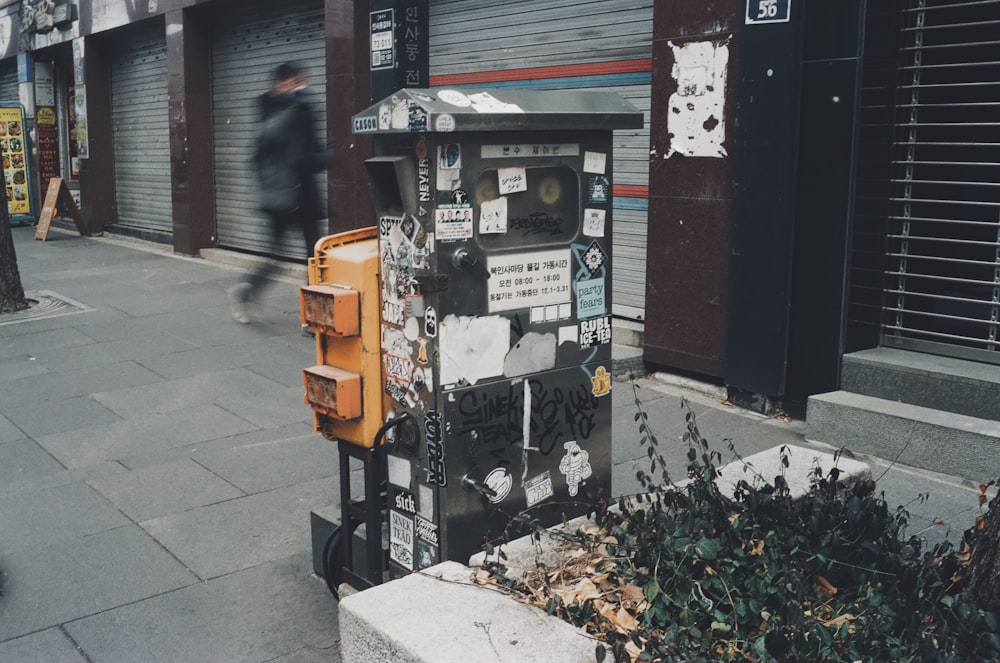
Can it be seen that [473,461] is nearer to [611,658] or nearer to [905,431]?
[611,658]

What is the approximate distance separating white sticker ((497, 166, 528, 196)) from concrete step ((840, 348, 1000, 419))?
3.58m

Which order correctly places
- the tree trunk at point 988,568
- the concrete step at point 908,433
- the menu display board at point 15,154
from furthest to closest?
the menu display board at point 15,154 → the concrete step at point 908,433 → the tree trunk at point 988,568

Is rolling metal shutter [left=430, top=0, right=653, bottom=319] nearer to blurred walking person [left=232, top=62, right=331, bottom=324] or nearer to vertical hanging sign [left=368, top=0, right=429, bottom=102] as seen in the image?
vertical hanging sign [left=368, top=0, right=429, bottom=102]

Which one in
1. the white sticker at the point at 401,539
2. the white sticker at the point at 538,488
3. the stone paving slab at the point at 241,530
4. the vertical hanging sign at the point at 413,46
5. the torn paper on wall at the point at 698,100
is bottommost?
the stone paving slab at the point at 241,530

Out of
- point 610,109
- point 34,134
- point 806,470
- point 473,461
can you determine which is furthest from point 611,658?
point 34,134

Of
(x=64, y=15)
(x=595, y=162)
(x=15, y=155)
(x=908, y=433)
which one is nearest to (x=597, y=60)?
(x=908, y=433)

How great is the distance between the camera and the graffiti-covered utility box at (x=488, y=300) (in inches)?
137

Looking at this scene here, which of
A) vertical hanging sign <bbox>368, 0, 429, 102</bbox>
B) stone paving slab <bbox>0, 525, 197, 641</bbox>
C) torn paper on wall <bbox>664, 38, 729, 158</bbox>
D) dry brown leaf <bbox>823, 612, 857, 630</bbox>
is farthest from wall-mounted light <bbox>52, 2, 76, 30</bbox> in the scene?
dry brown leaf <bbox>823, 612, 857, 630</bbox>

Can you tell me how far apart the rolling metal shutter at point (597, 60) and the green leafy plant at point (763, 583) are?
16.8 ft

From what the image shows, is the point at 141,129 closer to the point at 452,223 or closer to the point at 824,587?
the point at 452,223

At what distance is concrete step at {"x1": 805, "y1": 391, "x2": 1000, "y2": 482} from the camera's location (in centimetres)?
551

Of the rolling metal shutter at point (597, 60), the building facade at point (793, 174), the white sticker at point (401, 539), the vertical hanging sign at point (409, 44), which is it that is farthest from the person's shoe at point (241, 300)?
the white sticker at point (401, 539)

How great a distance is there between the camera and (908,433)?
5793mm

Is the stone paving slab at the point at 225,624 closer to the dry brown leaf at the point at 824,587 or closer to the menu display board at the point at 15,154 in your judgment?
the dry brown leaf at the point at 824,587
